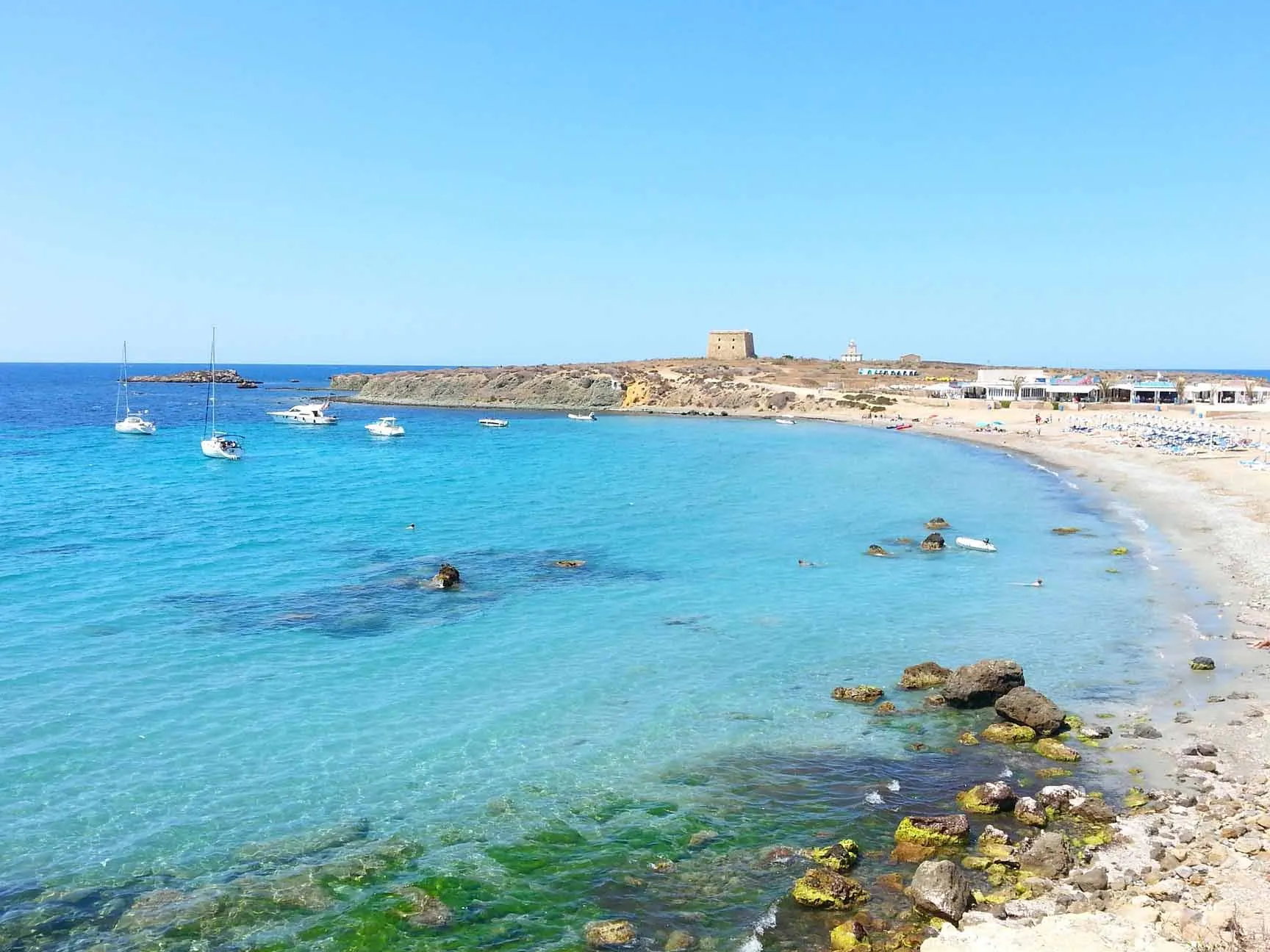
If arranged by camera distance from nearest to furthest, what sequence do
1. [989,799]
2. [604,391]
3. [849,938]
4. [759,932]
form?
[849,938] → [759,932] → [989,799] → [604,391]

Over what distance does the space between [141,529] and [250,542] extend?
673 centimetres

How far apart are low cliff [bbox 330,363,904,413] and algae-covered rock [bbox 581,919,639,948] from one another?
123 metres

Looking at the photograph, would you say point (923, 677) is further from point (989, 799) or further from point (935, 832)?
point (935, 832)

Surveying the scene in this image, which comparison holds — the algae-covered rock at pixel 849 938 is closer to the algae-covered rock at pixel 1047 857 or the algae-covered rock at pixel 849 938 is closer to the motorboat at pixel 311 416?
the algae-covered rock at pixel 1047 857

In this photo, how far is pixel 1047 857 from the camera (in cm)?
A: 1472

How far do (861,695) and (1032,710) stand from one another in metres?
4.18

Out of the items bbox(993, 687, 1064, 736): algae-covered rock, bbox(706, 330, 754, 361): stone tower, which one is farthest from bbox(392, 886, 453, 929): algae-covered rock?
bbox(706, 330, 754, 361): stone tower

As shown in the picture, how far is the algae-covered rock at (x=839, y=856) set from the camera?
14828mm

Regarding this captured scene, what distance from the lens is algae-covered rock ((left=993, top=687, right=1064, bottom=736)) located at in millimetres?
20312

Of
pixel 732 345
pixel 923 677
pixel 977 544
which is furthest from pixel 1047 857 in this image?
pixel 732 345

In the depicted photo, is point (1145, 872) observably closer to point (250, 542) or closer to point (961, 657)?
point (961, 657)

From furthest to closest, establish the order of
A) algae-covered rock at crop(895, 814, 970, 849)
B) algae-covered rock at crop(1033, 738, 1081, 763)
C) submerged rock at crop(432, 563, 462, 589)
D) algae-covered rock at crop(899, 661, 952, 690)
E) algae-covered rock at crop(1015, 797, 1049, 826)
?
submerged rock at crop(432, 563, 462, 589) < algae-covered rock at crop(899, 661, 952, 690) < algae-covered rock at crop(1033, 738, 1081, 763) < algae-covered rock at crop(1015, 797, 1049, 826) < algae-covered rock at crop(895, 814, 970, 849)

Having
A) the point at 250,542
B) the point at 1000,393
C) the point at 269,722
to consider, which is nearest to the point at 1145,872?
the point at 269,722

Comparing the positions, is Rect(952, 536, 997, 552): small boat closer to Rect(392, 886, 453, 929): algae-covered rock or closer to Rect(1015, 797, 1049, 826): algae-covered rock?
Rect(1015, 797, 1049, 826): algae-covered rock
